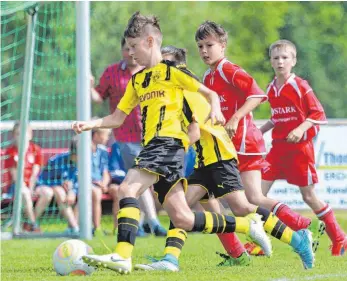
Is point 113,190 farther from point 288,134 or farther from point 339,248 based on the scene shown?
point 339,248

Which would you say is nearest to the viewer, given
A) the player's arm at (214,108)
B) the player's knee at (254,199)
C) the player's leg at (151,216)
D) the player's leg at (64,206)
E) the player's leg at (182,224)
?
the player's arm at (214,108)

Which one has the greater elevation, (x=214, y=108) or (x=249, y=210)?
(x=214, y=108)

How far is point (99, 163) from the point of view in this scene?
1321 centimetres

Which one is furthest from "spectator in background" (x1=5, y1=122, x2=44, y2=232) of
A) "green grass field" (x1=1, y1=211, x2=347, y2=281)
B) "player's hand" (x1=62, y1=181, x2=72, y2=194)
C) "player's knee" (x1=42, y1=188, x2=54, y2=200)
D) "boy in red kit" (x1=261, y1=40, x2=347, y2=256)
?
"boy in red kit" (x1=261, y1=40, x2=347, y2=256)

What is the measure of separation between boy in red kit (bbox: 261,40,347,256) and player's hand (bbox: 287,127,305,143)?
44 cm

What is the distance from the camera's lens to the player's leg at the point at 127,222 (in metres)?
6.29

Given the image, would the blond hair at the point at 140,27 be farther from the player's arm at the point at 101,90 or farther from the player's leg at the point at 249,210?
the player's arm at the point at 101,90

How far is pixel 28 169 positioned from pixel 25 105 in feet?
4.79

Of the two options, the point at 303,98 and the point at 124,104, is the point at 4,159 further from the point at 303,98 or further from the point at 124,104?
the point at 124,104

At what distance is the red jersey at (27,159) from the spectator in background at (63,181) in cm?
20

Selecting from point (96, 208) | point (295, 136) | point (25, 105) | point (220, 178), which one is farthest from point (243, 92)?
point (96, 208)

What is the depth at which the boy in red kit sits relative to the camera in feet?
29.4

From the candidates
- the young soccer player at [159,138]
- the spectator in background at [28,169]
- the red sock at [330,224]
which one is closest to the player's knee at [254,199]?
the young soccer player at [159,138]

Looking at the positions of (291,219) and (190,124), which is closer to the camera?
(190,124)
